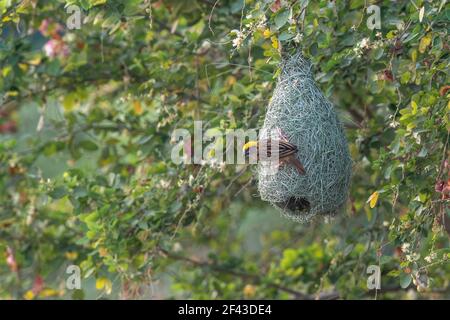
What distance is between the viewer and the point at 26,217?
402 cm

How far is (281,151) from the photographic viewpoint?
2.57m

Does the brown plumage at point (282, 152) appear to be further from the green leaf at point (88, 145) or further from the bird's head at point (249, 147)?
the green leaf at point (88, 145)

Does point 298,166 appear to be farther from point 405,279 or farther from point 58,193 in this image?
point 58,193

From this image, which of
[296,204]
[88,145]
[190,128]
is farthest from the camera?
[88,145]

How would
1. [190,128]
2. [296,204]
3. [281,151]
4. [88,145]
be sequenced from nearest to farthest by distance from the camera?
[281,151] < [296,204] < [190,128] < [88,145]

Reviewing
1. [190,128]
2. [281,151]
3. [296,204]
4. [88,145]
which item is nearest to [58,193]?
[190,128]

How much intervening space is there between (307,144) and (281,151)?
0.27 feet

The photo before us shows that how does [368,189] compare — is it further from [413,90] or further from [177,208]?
[177,208]

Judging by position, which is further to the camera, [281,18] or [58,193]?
[58,193]

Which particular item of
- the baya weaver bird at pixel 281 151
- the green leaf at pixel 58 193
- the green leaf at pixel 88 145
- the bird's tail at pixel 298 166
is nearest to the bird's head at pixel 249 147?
the baya weaver bird at pixel 281 151

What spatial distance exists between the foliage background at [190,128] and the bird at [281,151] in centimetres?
30

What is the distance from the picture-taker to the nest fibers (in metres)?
2.59

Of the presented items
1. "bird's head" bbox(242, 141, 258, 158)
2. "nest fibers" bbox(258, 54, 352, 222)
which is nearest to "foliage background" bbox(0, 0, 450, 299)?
"nest fibers" bbox(258, 54, 352, 222)

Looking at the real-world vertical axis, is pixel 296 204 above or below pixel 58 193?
below
